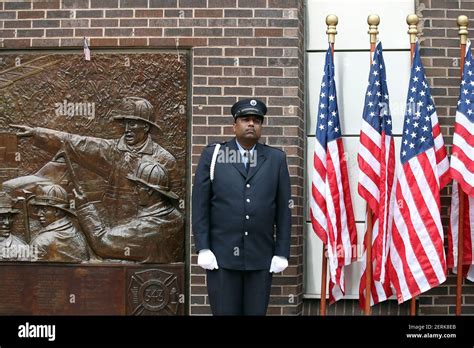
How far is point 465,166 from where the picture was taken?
19.4 ft

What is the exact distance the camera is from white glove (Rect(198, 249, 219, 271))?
201 inches

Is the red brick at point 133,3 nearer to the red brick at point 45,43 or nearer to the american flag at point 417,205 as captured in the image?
the red brick at point 45,43

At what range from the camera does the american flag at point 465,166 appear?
19.4 feet

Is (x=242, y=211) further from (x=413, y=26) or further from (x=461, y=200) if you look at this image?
(x=413, y=26)

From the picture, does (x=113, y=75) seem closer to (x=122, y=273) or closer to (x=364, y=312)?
(x=122, y=273)

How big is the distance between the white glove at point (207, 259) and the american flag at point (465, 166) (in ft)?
7.19

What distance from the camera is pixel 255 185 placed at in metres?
5.25

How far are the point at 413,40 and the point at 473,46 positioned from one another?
0.84 metres

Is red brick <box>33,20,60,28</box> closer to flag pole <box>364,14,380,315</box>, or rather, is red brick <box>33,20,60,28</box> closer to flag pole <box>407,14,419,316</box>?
flag pole <box>364,14,380,315</box>

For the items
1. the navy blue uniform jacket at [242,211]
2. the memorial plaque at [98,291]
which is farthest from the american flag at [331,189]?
the memorial plaque at [98,291]

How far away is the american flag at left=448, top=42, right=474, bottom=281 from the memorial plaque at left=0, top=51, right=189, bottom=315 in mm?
2355

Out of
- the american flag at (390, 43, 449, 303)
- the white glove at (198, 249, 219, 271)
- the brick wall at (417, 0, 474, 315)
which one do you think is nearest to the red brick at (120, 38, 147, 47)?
the white glove at (198, 249, 219, 271)

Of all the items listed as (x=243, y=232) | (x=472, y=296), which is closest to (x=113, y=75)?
(x=243, y=232)

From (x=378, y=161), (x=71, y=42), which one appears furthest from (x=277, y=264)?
(x=71, y=42)
